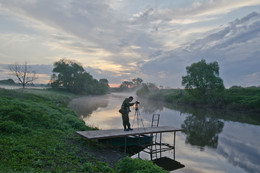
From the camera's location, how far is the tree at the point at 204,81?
2474 inches

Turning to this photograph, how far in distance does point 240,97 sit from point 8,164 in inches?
2536

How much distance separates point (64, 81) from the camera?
4119 inches

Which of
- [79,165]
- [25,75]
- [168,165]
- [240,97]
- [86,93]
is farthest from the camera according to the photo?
[86,93]

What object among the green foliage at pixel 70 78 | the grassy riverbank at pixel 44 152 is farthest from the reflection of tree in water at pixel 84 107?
→ the green foliage at pixel 70 78

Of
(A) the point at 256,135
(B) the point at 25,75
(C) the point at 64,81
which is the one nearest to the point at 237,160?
(A) the point at 256,135

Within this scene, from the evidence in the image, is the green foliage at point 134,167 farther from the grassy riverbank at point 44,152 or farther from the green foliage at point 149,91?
the green foliage at point 149,91

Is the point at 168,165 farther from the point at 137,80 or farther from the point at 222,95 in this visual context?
the point at 137,80

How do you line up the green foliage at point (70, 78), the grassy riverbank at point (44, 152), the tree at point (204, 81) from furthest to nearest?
the green foliage at point (70, 78)
the tree at point (204, 81)
the grassy riverbank at point (44, 152)

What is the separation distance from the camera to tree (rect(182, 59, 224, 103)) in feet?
206

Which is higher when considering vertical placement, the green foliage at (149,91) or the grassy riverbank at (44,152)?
the green foliage at (149,91)

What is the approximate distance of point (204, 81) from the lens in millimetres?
63781

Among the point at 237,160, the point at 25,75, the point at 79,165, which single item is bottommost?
the point at 237,160

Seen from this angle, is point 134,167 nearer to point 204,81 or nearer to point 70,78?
point 204,81

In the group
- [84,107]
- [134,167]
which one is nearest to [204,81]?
[84,107]
